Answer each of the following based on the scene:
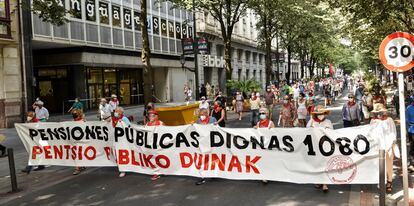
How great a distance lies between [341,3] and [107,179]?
13976 mm

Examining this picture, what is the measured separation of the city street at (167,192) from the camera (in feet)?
25.9

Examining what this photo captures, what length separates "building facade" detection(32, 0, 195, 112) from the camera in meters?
26.9

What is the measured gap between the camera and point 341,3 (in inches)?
Result: 766

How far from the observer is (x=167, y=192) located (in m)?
8.69

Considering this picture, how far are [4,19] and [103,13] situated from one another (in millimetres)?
9651

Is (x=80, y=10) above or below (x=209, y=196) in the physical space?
above

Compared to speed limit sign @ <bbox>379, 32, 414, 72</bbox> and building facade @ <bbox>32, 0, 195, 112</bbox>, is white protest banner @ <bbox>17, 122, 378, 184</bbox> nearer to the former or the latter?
speed limit sign @ <bbox>379, 32, 414, 72</bbox>

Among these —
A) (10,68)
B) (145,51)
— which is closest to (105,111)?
(145,51)

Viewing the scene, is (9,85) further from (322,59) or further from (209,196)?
(322,59)

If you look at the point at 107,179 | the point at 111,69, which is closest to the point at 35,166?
the point at 107,179

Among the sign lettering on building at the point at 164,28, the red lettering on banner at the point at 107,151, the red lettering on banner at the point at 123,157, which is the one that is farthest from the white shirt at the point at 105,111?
the sign lettering on building at the point at 164,28

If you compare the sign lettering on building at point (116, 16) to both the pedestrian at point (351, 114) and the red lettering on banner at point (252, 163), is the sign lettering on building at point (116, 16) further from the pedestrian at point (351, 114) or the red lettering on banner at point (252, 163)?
the red lettering on banner at point (252, 163)

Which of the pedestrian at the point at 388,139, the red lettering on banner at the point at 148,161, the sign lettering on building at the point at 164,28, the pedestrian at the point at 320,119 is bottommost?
the red lettering on banner at the point at 148,161

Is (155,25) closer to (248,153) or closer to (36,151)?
(36,151)
